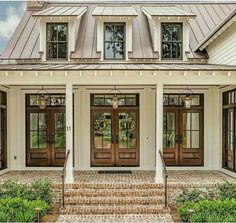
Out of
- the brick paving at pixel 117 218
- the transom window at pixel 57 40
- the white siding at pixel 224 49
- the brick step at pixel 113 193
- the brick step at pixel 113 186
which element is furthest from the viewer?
the transom window at pixel 57 40

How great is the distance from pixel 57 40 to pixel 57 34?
23 cm

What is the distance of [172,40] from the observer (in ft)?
45.6

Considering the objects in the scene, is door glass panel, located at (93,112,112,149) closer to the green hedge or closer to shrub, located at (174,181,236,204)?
shrub, located at (174,181,236,204)

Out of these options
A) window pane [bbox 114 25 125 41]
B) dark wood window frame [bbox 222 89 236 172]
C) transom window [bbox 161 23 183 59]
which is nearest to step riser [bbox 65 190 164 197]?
dark wood window frame [bbox 222 89 236 172]

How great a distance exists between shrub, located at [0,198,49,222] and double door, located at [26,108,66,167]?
435 cm

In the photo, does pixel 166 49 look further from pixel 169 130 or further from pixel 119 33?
pixel 169 130

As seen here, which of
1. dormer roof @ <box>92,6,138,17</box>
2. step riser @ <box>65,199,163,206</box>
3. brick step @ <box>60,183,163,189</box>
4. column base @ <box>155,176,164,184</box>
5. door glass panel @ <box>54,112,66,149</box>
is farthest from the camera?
dormer roof @ <box>92,6,138,17</box>

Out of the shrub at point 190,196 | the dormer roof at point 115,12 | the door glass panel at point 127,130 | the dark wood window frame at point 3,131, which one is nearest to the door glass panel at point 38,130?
the dark wood window frame at point 3,131

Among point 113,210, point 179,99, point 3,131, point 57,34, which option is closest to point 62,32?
point 57,34

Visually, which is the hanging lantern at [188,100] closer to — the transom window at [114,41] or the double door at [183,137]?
the double door at [183,137]

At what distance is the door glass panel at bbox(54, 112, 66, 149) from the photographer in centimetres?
1349

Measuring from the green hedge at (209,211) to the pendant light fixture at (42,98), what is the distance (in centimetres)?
626

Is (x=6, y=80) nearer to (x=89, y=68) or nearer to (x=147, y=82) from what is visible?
(x=89, y=68)

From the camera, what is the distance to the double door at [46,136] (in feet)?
44.1
